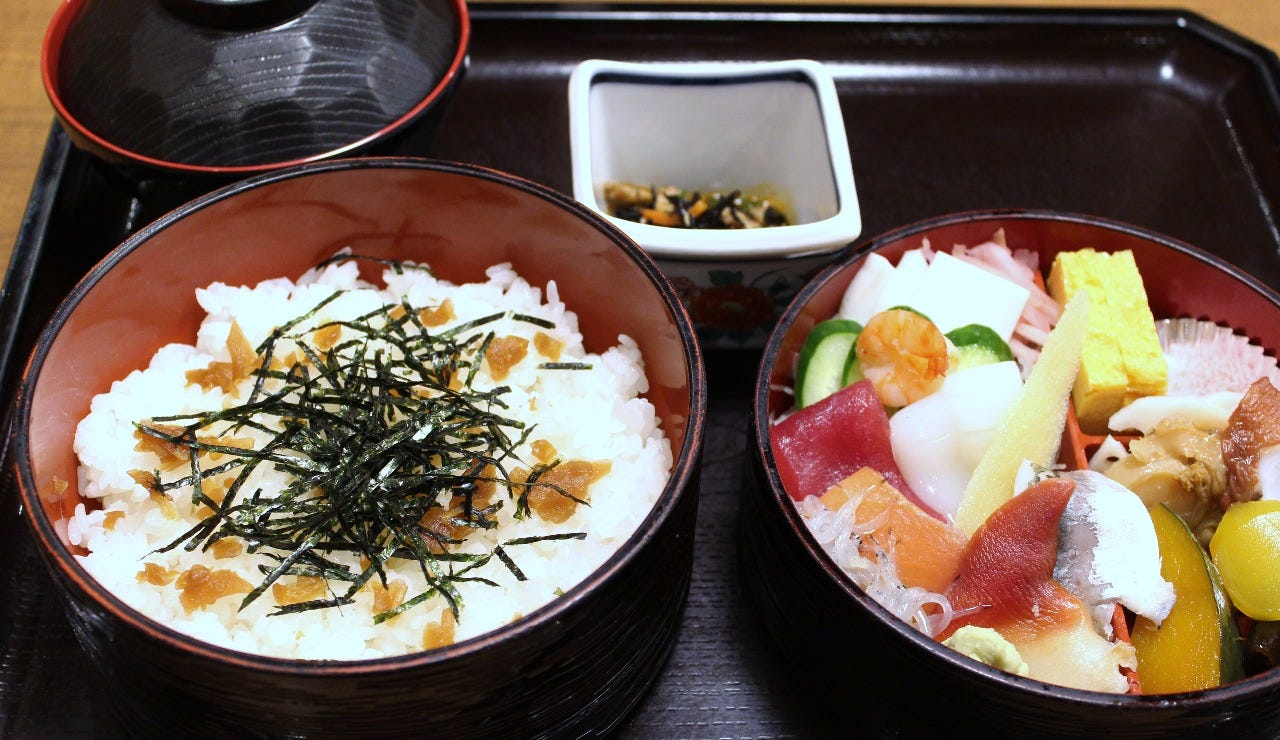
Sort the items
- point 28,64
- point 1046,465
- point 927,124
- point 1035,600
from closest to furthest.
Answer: point 1035,600 → point 1046,465 → point 927,124 → point 28,64

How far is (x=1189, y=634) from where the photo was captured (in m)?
1.46

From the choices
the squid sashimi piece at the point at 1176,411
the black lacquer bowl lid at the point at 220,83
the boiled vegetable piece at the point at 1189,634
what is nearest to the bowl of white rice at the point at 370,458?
the black lacquer bowl lid at the point at 220,83

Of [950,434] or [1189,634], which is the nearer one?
[1189,634]

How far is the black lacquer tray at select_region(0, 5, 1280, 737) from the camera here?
2.03 m

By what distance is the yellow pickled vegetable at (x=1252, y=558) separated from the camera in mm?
1457

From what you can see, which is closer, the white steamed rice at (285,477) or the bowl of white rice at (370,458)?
the bowl of white rice at (370,458)

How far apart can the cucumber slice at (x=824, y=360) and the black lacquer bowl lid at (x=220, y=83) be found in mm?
823

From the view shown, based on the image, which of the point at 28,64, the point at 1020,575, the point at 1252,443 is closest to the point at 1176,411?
the point at 1252,443

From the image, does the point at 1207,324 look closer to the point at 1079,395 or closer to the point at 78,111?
the point at 1079,395

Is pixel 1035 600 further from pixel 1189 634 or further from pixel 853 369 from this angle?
pixel 853 369

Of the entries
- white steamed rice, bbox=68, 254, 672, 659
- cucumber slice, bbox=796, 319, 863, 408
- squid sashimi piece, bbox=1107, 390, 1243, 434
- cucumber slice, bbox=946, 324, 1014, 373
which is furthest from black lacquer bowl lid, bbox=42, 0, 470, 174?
squid sashimi piece, bbox=1107, 390, 1243, 434

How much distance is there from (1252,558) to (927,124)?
1303 mm

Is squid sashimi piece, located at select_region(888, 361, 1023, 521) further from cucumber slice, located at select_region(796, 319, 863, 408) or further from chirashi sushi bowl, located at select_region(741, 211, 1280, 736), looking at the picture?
cucumber slice, located at select_region(796, 319, 863, 408)

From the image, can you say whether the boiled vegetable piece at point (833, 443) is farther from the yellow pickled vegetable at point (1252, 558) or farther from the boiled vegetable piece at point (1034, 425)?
the yellow pickled vegetable at point (1252, 558)
